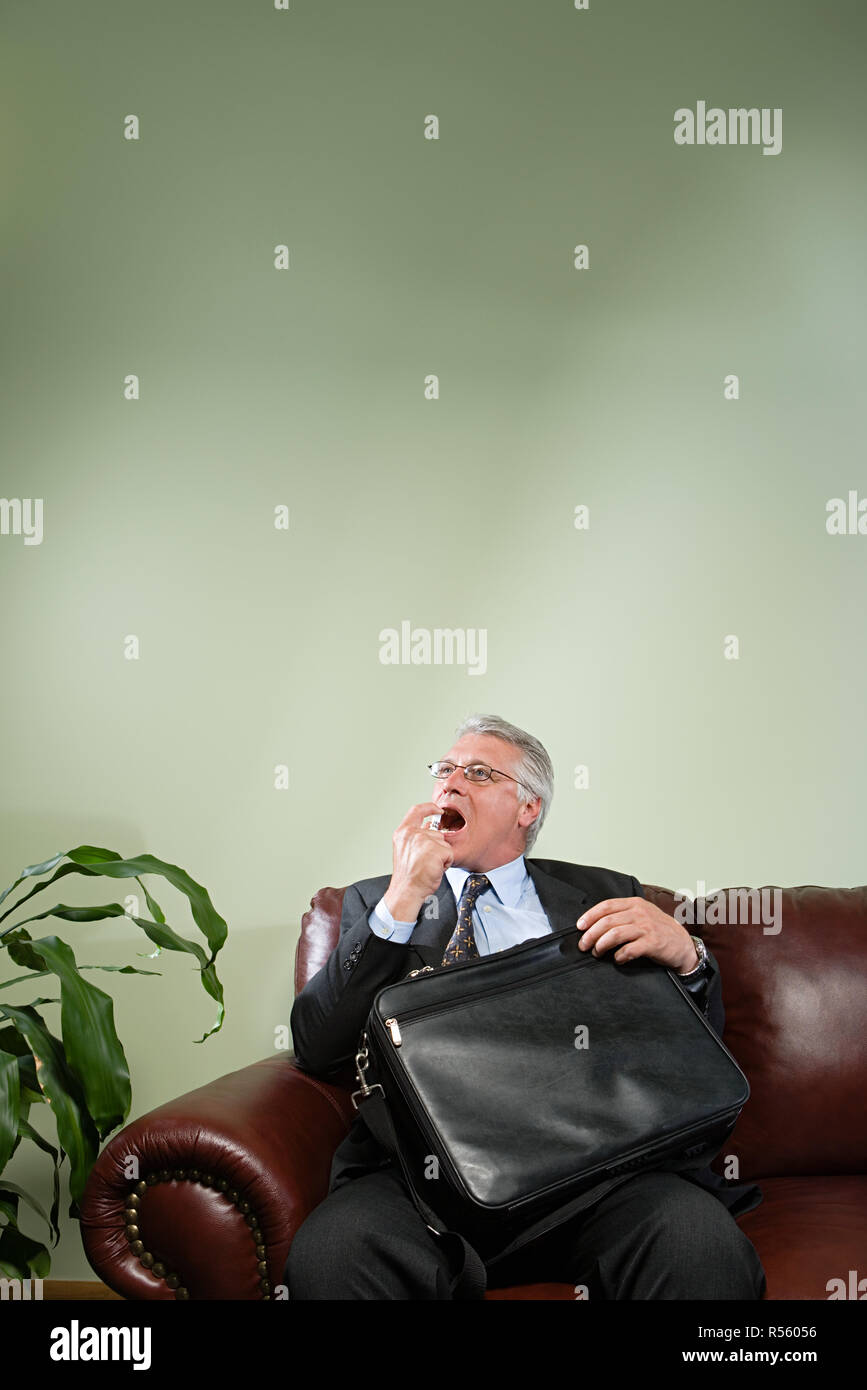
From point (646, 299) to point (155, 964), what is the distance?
1859 mm

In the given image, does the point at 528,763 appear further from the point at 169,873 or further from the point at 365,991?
the point at 169,873

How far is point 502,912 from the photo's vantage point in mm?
1758

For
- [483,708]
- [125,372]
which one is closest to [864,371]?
A: [483,708]

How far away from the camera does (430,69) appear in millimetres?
2531

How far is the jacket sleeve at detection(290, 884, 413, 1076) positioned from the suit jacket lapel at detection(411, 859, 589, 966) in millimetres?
47

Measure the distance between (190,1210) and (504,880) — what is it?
71 cm

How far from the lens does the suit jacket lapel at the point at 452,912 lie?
168 cm

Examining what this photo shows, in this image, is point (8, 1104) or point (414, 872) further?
point (414, 872)

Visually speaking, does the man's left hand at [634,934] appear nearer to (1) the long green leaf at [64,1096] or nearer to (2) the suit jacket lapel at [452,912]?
(2) the suit jacket lapel at [452,912]

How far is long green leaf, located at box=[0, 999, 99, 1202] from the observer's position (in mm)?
1456

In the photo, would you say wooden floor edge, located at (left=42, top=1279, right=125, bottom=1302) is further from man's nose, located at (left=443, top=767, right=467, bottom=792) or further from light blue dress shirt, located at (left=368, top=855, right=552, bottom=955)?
man's nose, located at (left=443, top=767, right=467, bottom=792)

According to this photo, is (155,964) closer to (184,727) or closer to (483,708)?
(184,727)

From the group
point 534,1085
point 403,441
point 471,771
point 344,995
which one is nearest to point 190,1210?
point 344,995

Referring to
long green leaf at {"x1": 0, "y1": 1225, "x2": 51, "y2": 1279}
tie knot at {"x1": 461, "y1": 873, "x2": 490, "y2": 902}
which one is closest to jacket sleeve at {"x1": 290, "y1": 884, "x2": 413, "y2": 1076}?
tie knot at {"x1": 461, "y1": 873, "x2": 490, "y2": 902}
